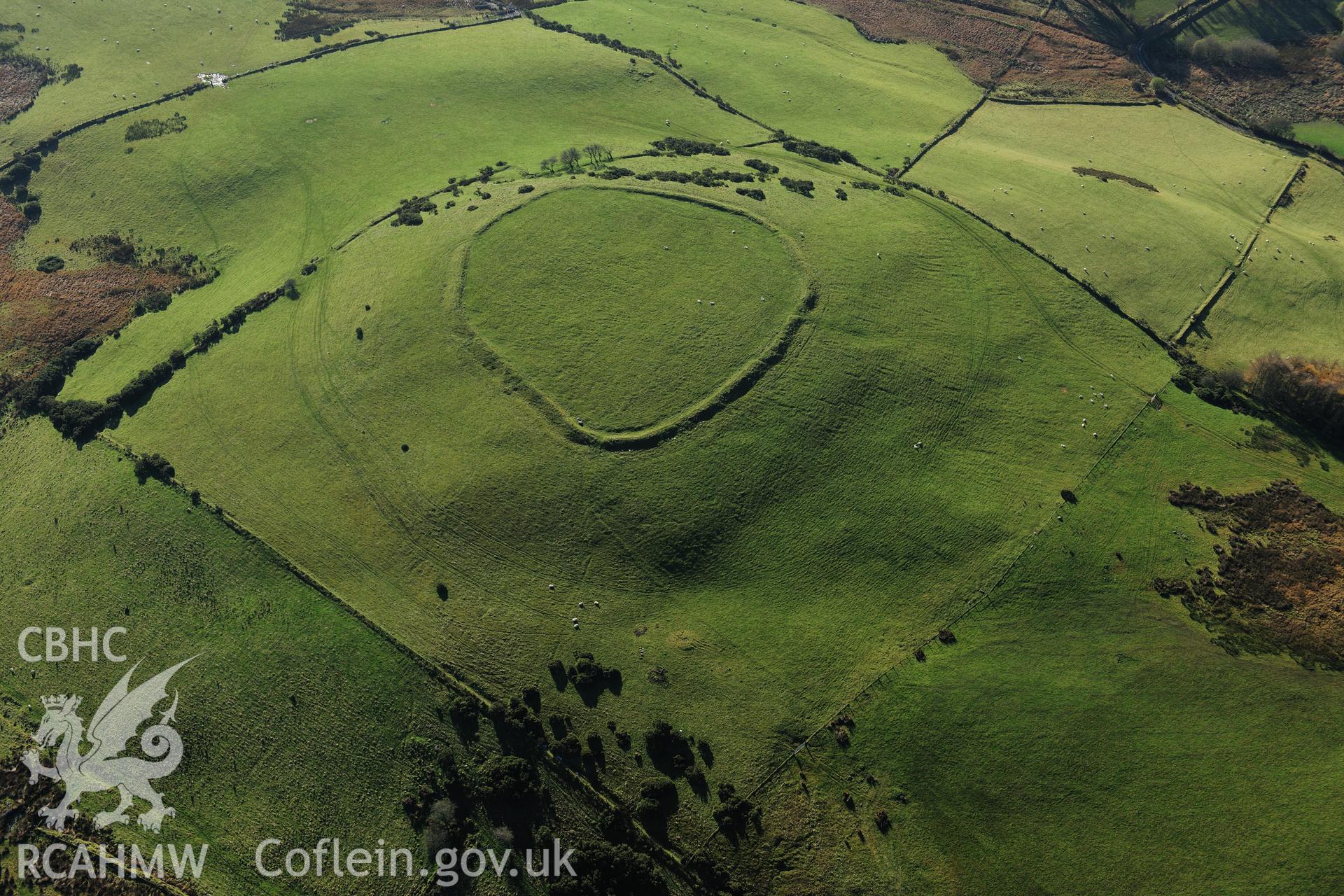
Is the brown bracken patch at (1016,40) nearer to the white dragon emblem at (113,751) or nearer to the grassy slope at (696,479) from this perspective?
the grassy slope at (696,479)

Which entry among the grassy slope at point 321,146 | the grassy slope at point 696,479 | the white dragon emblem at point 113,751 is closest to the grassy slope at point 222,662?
the white dragon emblem at point 113,751

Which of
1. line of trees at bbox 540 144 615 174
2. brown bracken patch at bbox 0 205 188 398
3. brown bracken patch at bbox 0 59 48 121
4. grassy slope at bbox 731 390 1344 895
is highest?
line of trees at bbox 540 144 615 174

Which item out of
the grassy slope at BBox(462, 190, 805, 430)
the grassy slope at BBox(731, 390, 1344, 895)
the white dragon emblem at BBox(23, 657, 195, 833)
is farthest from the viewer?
the grassy slope at BBox(462, 190, 805, 430)

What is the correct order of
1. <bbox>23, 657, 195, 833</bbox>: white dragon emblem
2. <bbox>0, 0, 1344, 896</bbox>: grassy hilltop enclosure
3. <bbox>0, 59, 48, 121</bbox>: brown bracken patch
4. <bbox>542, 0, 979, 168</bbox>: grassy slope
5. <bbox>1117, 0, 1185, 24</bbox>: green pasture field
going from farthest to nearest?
1. <bbox>1117, 0, 1185, 24</bbox>: green pasture field
2. <bbox>0, 59, 48, 121</bbox>: brown bracken patch
3. <bbox>542, 0, 979, 168</bbox>: grassy slope
4. <bbox>23, 657, 195, 833</bbox>: white dragon emblem
5. <bbox>0, 0, 1344, 896</bbox>: grassy hilltop enclosure

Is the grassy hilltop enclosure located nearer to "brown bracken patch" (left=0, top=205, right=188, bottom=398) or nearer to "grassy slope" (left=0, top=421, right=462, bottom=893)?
"grassy slope" (left=0, top=421, right=462, bottom=893)

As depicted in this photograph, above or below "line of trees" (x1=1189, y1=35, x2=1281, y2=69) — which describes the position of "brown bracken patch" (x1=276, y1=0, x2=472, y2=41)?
below

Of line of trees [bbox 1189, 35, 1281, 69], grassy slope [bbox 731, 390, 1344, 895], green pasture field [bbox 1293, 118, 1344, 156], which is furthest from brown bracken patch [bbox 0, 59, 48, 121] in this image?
green pasture field [bbox 1293, 118, 1344, 156]

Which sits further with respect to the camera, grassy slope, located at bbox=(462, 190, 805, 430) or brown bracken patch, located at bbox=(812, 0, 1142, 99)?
brown bracken patch, located at bbox=(812, 0, 1142, 99)

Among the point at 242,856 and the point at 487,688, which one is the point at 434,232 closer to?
the point at 487,688
